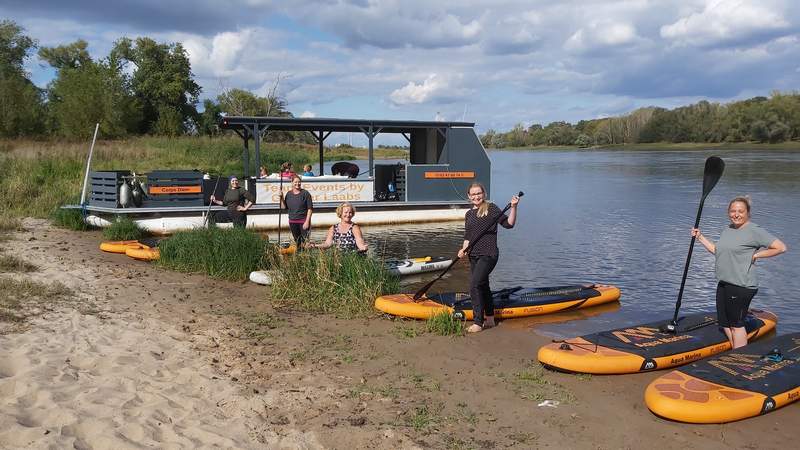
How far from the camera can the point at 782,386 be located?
16.6ft

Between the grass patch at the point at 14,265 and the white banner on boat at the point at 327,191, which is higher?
the white banner on boat at the point at 327,191

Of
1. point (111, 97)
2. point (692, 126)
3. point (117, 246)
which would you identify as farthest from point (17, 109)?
point (692, 126)

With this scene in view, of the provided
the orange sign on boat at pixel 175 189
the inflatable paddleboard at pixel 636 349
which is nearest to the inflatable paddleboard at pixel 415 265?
the inflatable paddleboard at pixel 636 349

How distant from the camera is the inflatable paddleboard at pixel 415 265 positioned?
10059 millimetres

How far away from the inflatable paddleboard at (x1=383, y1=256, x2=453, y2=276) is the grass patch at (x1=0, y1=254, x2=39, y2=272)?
4.98m

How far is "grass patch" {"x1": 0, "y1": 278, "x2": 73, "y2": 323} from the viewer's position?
629 cm

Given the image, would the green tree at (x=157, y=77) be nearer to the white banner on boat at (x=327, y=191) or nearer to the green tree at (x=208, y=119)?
the green tree at (x=208, y=119)

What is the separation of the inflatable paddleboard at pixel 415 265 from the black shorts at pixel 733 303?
477 cm

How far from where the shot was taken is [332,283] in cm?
788

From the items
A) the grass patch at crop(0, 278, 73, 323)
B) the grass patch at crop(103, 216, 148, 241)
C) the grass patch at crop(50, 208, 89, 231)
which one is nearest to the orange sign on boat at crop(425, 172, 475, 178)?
the grass patch at crop(103, 216, 148, 241)

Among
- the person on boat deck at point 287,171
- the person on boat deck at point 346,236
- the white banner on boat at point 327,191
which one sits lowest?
the person on boat deck at point 346,236

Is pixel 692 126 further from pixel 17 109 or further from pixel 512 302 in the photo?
pixel 512 302

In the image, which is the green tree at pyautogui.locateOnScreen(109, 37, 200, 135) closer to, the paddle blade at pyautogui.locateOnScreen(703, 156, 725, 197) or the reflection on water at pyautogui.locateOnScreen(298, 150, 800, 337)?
the reflection on water at pyautogui.locateOnScreen(298, 150, 800, 337)

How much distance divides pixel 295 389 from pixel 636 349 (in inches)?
126
